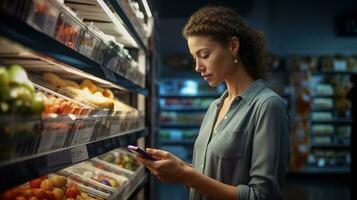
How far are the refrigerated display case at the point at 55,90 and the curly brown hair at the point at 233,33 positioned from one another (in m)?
0.46

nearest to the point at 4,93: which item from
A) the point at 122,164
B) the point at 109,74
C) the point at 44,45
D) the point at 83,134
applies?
the point at 44,45

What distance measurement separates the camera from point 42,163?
1.10 meters

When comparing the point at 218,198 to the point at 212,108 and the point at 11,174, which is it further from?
the point at 11,174

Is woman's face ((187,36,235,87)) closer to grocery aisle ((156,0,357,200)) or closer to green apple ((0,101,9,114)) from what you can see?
green apple ((0,101,9,114))

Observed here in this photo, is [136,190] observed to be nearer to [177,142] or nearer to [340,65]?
[177,142]

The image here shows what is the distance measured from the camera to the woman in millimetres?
1662

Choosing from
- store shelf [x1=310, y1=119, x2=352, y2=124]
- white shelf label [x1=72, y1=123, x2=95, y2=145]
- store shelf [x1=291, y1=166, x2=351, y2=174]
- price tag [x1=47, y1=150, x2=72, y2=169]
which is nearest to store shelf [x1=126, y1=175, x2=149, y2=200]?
white shelf label [x1=72, y1=123, x2=95, y2=145]

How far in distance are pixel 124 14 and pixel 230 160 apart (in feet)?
3.44

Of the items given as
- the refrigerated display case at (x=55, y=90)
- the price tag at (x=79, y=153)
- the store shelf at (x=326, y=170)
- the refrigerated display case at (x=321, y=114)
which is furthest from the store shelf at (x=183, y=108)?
the price tag at (x=79, y=153)

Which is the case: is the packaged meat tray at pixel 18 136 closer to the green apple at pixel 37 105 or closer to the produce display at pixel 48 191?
the green apple at pixel 37 105

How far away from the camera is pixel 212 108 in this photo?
221 cm

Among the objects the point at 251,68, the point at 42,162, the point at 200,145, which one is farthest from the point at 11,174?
the point at 251,68

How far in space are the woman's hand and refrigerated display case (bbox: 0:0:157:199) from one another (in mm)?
240

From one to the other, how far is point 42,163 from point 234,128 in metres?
0.92
